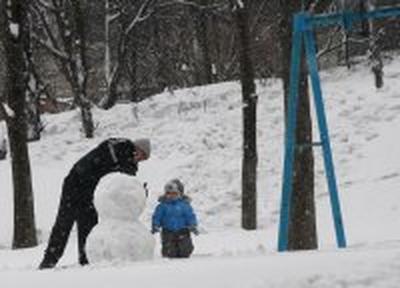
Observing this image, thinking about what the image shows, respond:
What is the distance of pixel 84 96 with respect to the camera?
2128cm

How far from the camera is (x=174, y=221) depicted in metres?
10.6

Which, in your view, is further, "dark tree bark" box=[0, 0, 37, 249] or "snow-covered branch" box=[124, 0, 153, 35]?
"snow-covered branch" box=[124, 0, 153, 35]

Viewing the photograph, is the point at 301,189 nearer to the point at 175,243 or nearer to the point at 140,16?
the point at 175,243

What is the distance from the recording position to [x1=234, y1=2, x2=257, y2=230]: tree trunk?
1430 cm

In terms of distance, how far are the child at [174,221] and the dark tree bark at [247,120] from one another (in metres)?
3.99

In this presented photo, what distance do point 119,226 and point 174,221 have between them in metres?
3.79

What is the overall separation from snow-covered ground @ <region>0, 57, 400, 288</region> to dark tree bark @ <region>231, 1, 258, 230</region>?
14.8 inches

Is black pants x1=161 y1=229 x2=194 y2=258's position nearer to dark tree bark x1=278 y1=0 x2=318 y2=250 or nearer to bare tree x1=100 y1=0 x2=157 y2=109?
dark tree bark x1=278 y1=0 x2=318 y2=250

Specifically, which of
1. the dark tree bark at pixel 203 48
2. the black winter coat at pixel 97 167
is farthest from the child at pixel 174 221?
the dark tree bark at pixel 203 48

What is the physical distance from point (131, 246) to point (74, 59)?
15570 mm

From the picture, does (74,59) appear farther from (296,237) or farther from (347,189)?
(296,237)

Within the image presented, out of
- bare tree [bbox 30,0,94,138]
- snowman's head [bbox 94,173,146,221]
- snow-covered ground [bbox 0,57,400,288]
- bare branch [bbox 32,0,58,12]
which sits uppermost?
bare branch [bbox 32,0,58,12]

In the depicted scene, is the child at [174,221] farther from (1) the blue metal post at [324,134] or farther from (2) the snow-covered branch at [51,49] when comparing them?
(2) the snow-covered branch at [51,49]

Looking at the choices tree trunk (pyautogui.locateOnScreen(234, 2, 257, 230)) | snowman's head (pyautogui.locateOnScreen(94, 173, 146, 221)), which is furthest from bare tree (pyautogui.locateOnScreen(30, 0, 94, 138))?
snowman's head (pyautogui.locateOnScreen(94, 173, 146, 221))
